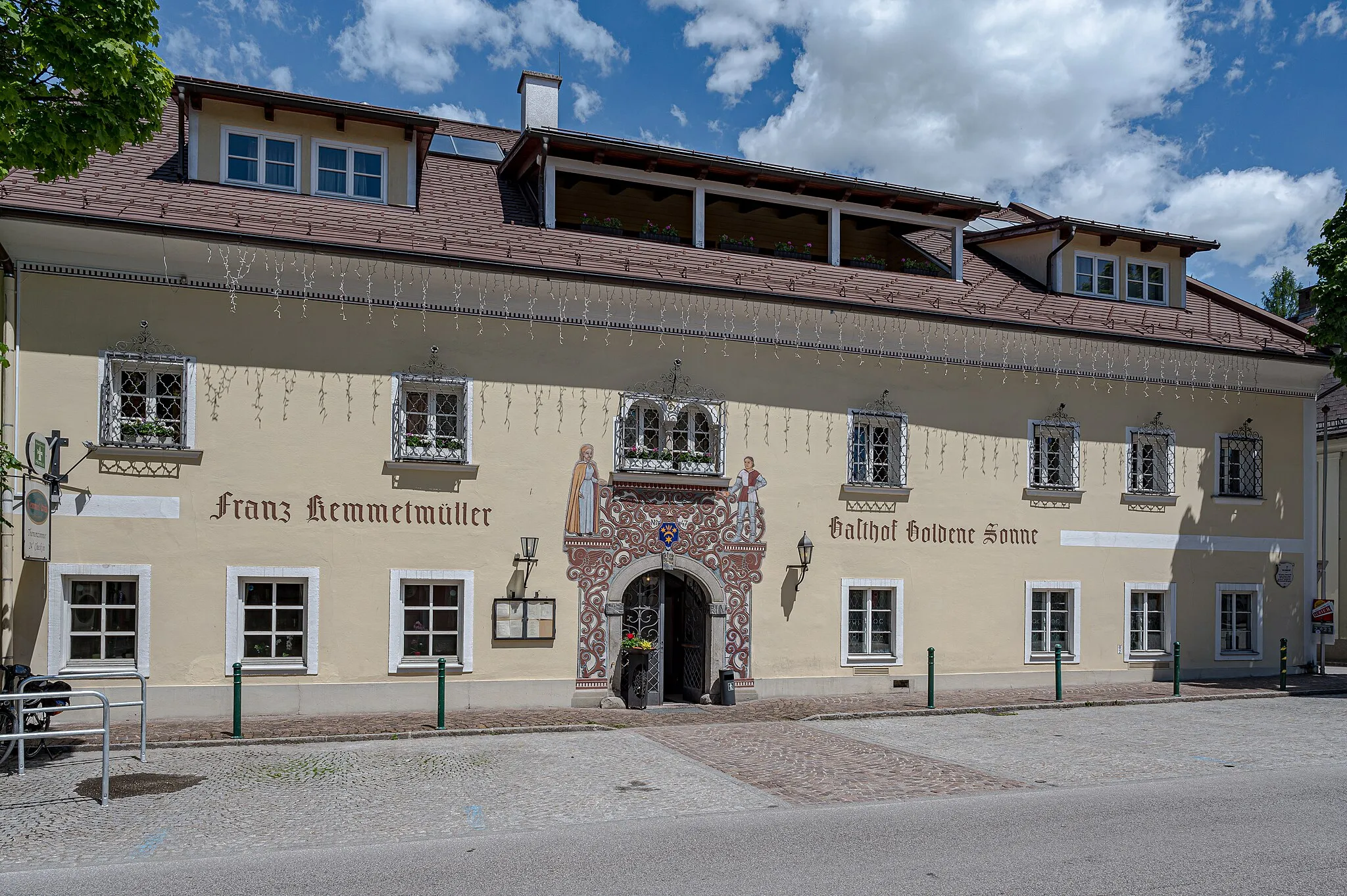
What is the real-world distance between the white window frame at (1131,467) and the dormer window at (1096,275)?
305 cm

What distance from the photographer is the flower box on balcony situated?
64.5 feet

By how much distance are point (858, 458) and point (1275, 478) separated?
9585 mm

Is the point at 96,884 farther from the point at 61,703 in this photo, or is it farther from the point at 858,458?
the point at 858,458

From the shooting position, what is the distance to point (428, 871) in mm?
8242

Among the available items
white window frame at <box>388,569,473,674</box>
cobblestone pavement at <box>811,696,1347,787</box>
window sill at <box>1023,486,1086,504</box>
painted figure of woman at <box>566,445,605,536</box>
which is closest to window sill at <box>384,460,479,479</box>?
white window frame at <box>388,569,473,674</box>

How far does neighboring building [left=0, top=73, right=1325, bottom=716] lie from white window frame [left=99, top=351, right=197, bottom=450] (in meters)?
0.05

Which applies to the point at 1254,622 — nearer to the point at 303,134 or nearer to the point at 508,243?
the point at 508,243

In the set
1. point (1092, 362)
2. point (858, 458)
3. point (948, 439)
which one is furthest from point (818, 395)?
point (1092, 362)

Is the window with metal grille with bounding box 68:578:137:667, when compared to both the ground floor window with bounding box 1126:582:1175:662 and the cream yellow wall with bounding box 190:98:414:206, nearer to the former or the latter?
the cream yellow wall with bounding box 190:98:414:206

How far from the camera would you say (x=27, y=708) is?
1286cm

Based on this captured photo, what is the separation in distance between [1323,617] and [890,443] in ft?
32.5

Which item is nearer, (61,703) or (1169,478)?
(61,703)

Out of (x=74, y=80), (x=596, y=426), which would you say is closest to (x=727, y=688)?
(x=596, y=426)

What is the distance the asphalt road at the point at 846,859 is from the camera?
7824 millimetres
